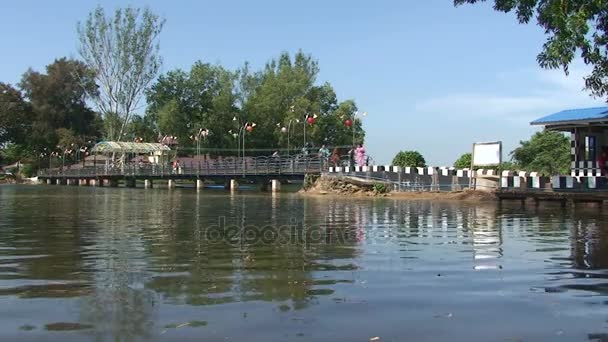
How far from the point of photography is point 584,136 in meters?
29.0

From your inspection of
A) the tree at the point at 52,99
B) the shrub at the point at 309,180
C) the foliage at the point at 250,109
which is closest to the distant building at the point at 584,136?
the shrub at the point at 309,180

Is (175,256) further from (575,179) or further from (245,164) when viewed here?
(245,164)

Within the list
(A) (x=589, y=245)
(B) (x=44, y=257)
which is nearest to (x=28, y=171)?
(B) (x=44, y=257)

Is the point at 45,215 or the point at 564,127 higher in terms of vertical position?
the point at 564,127

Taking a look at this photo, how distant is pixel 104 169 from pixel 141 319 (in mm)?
80928

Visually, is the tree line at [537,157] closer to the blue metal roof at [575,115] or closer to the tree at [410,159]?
the tree at [410,159]

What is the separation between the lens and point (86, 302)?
6363mm

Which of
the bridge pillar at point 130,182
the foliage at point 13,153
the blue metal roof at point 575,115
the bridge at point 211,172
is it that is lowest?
the bridge pillar at point 130,182

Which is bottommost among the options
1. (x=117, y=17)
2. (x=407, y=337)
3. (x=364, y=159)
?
(x=407, y=337)

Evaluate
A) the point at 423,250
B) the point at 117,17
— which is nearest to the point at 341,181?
the point at 423,250

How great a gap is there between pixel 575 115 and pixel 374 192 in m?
13.0

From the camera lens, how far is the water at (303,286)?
535 cm

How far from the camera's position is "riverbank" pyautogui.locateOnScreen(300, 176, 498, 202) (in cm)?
3003

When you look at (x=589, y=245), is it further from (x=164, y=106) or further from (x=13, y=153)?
(x=13, y=153)
